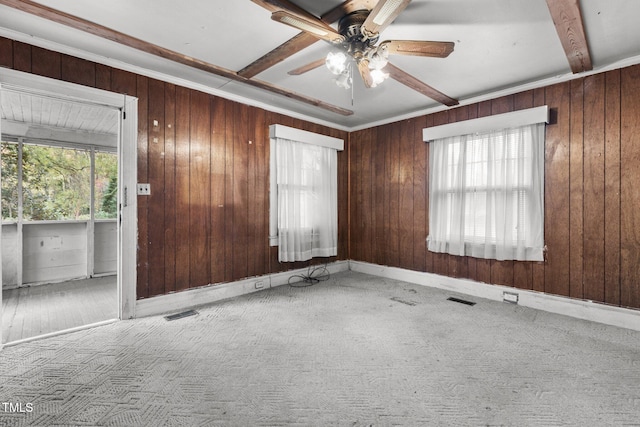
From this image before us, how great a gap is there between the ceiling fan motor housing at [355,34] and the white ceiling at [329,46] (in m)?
0.13

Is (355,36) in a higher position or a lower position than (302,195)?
higher

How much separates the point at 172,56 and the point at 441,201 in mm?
3419

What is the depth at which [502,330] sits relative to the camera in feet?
8.71

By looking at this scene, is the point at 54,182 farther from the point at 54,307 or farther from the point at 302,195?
the point at 302,195

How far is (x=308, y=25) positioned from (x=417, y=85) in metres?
1.85

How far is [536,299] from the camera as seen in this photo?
323 centimetres

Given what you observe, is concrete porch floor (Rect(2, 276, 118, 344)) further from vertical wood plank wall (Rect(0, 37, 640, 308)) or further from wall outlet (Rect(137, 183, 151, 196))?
wall outlet (Rect(137, 183, 151, 196))

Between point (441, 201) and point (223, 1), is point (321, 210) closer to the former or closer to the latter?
point (441, 201)

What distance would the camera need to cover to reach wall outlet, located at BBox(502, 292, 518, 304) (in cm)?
337

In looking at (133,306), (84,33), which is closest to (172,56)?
(84,33)

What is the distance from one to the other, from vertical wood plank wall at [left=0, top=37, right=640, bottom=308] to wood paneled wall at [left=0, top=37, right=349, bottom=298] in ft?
0.04

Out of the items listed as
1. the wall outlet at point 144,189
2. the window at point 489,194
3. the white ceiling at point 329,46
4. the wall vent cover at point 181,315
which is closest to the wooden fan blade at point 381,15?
the white ceiling at point 329,46

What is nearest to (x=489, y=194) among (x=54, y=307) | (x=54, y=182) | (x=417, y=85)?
(x=417, y=85)

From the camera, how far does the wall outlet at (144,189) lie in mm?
2951
